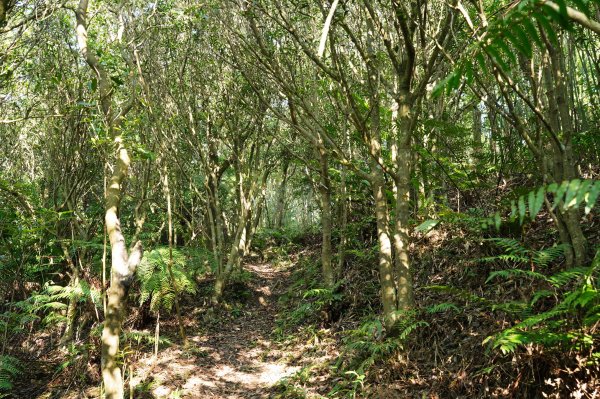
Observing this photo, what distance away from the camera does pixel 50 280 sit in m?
8.30

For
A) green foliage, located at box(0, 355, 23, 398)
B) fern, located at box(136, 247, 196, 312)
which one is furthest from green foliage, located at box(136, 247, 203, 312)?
green foliage, located at box(0, 355, 23, 398)

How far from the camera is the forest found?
4090 mm

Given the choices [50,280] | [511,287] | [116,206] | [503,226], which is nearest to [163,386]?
[116,206]

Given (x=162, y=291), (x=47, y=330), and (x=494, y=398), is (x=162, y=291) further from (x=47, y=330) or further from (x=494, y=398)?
(x=494, y=398)

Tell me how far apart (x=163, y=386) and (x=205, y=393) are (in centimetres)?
62

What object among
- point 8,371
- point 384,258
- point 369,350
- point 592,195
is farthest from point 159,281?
point 592,195

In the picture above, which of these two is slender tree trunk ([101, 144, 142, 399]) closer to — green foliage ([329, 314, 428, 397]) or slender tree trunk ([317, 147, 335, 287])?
green foliage ([329, 314, 428, 397])

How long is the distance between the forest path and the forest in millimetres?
44

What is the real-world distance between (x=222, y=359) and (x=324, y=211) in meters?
3.60

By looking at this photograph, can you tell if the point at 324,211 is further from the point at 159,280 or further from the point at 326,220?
the point at 159,280

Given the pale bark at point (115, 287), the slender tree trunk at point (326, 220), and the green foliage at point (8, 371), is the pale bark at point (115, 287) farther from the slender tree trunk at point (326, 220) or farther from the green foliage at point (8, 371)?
the slender tree trunk at point (326, 220)

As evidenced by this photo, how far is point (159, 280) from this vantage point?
25.0ft

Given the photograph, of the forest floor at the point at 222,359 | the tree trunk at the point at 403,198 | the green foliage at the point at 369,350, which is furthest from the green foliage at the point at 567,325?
the forest floor at the point at 222,359

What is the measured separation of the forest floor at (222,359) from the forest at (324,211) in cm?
5
